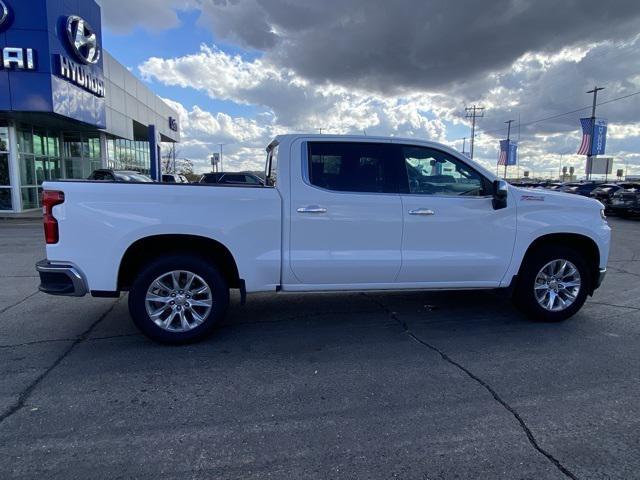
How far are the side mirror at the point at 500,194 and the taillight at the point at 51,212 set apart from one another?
13.5 ft

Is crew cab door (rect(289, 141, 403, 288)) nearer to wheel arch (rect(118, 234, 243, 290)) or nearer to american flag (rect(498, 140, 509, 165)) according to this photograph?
wheel arch (rect(118, 234, 243, 290))

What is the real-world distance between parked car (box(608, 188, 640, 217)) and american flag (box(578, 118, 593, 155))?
17184 millimetres

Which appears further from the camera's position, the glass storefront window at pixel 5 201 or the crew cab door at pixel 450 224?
the glass storefront window at pixel 5 201

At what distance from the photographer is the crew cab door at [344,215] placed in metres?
4.31

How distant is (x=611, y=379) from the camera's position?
3.65 meters

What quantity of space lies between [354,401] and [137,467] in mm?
1504

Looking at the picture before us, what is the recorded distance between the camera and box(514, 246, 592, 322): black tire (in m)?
4.89

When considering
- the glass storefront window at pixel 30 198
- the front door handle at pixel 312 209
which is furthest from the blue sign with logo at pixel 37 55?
the front door handle at pixel 312 209

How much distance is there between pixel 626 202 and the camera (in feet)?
63.9

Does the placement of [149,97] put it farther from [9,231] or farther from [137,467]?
[137,467]

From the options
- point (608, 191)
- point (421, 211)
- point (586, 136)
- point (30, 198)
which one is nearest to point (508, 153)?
point (586, 136)

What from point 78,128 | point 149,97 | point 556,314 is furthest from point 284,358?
point 149,97

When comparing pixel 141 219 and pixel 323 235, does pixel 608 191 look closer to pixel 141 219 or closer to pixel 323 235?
pixel 323 235

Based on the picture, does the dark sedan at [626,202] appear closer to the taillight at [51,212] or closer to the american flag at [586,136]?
the american flag at [586,136]
